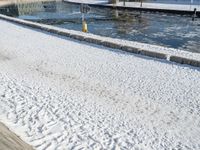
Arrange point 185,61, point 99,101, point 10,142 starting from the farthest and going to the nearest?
point 185,61 < point 99,101 < point 10,142

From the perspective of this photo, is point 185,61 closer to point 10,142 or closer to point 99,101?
point 99,101

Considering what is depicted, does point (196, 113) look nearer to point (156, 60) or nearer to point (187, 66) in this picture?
point (187, 66)

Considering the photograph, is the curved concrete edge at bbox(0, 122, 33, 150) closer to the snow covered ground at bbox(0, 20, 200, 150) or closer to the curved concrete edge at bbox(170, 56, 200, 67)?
the snow covered ground at bbox(0, 20, 200, 150)

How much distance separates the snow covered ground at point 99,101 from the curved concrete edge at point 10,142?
15.6 inches

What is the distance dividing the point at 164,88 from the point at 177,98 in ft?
3.40

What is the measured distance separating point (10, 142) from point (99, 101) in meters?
3.85

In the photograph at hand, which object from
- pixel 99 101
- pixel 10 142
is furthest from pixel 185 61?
pixel 10 142

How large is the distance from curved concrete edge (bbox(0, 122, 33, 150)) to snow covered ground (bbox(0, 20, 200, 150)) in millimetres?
396

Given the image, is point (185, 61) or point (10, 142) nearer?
point (10, 142)

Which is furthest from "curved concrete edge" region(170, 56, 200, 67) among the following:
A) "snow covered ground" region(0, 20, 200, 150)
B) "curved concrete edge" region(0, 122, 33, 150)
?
"curved concrete edge" region(0, 122, 33, 150)

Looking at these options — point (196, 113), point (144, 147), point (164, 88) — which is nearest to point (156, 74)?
point (164, 88)

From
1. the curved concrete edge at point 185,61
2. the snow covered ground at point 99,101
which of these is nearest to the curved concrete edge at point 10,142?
the snow covered ground at point 99,101

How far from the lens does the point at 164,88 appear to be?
1091 cm

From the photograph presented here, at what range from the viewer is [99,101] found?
9.79 metres
